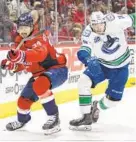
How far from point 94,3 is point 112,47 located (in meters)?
3.64

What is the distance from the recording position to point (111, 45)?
414cm

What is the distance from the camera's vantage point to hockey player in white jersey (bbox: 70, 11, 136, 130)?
3.97 m

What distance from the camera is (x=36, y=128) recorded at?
162 inches

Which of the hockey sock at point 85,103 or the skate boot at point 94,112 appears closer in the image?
the hockey sock at point 85,103

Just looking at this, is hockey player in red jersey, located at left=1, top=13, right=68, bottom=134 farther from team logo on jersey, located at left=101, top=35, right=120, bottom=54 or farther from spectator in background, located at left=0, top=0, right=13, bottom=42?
spectator in background, located at left=0, top=0, right=13, bottom=42

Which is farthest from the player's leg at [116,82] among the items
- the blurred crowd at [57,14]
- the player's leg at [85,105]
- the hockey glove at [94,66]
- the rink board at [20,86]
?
the blurred crowd at [57,14]

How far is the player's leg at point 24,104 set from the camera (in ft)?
12.6

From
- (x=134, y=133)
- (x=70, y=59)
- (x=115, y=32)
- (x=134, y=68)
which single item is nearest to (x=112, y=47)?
(x=115, y=32)

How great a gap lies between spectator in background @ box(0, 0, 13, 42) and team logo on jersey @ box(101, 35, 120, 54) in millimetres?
1540

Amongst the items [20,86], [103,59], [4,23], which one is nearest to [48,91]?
[103,59]

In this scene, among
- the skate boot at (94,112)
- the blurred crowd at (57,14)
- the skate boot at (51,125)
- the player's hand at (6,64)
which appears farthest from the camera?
the blurred crowd at (57,14)

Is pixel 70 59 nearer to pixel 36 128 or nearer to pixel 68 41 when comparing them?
pixel 68 41

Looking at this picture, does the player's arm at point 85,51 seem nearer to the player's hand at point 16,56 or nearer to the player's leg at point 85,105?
the player's leg at point 85,105

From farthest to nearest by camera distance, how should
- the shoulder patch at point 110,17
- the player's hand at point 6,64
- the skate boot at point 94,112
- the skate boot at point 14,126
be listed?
the skate boot at point 94,112
the shoulder patch at point 110,17
the skate boot at point 14,126
the player's hand at point 6,64
